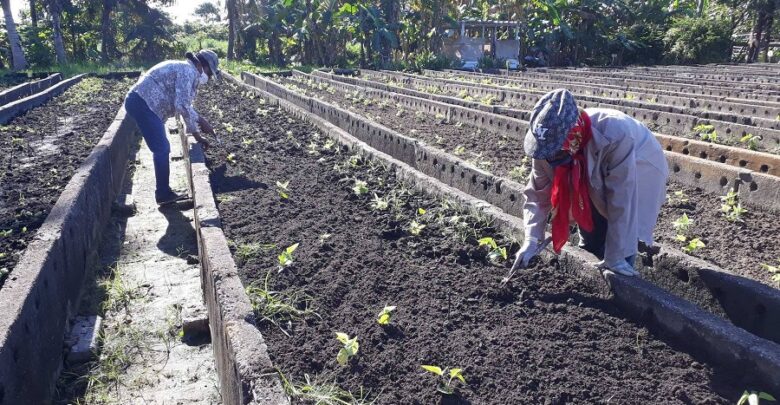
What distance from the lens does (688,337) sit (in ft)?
9.08

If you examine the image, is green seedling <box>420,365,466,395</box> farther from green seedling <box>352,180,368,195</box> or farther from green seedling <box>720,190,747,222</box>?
green seedling <box>720,190,747,222</box>

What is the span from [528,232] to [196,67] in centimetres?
428

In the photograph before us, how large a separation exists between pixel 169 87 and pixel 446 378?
474 centimetres

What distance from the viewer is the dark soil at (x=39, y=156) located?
4.57 meters

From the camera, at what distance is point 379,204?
4.80m

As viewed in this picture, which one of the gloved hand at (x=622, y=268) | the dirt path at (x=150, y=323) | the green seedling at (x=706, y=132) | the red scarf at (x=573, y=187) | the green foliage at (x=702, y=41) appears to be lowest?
the dirt path at (x=150, y=323)

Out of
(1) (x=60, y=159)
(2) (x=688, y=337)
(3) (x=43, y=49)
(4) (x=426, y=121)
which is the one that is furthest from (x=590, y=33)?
(2) (x=688, y=337)

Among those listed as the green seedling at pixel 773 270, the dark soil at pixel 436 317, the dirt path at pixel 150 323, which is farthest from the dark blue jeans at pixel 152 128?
the green seedling at pixel 773 270

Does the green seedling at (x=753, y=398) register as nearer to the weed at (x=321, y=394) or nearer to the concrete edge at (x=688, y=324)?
the concrete edge at (x=688, y=324)

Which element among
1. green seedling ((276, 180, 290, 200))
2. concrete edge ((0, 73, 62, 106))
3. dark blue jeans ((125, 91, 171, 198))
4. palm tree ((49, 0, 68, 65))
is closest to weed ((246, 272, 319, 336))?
green seedling ((276, 180, 290, 200))

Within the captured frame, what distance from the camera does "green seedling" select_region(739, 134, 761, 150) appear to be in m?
6.28

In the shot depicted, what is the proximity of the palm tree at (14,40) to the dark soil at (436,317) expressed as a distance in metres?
23.4

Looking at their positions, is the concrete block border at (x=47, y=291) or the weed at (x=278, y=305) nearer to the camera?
the concrete block border at (x=47, y=291)

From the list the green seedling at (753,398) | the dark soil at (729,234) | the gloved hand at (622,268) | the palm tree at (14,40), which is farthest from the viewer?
the palm tree at (14,40)
